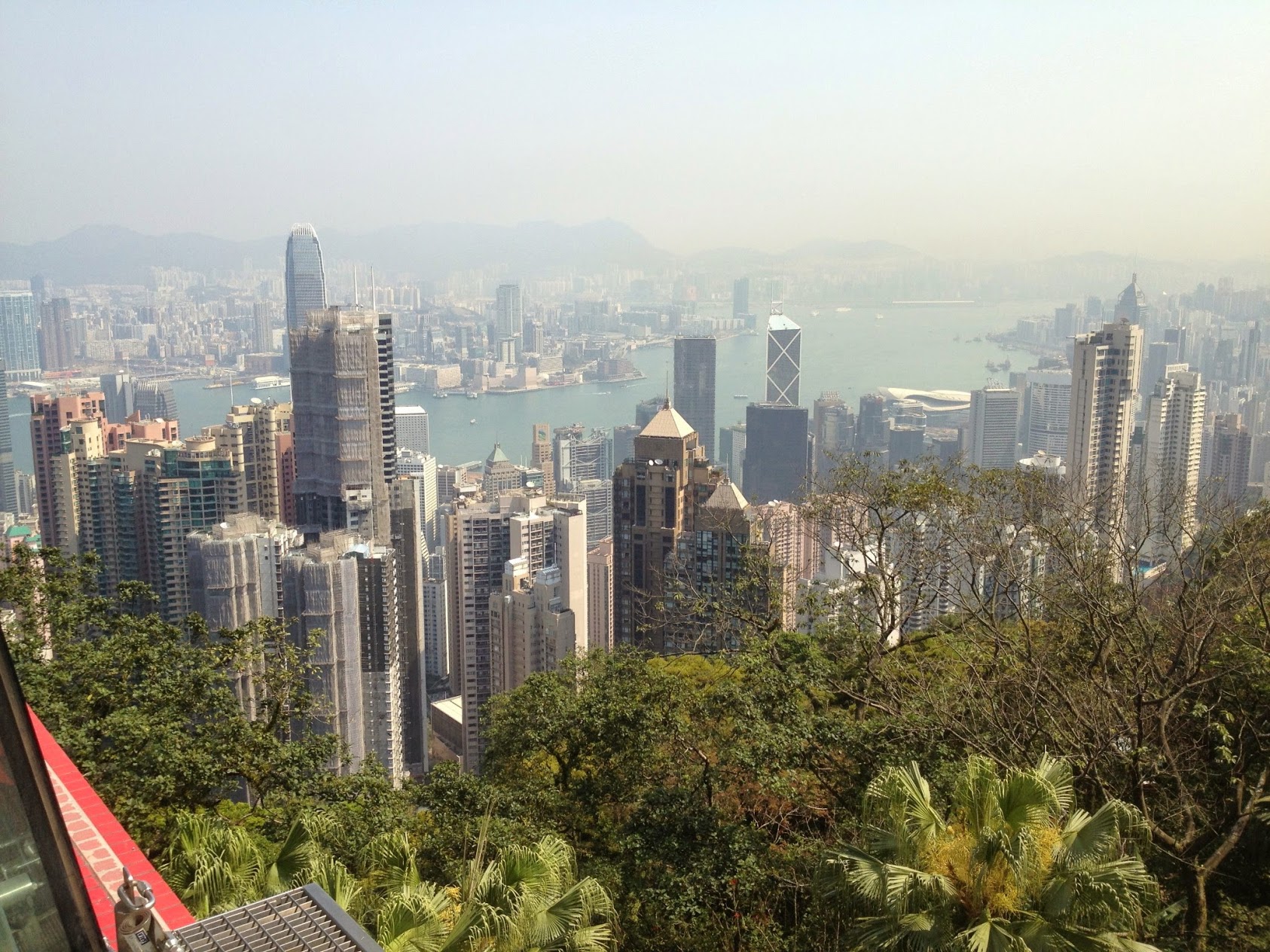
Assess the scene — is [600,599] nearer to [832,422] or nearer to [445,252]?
[832,422]

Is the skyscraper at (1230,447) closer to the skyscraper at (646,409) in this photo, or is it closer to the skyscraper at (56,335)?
the skyscraper at (646,409)

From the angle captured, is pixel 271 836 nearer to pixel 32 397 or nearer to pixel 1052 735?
pixel 1052 735

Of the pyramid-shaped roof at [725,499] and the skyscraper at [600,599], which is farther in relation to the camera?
the skyscraper at [600,599]

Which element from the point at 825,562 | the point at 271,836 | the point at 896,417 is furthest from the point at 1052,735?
the point at 896,417

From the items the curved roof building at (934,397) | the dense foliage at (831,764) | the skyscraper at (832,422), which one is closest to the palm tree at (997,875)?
the dense foliage at (831,764)

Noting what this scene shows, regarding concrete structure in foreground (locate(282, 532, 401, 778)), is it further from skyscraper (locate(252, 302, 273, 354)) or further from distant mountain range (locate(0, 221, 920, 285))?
skyscraper (locate(252, 302, 273, 354))
